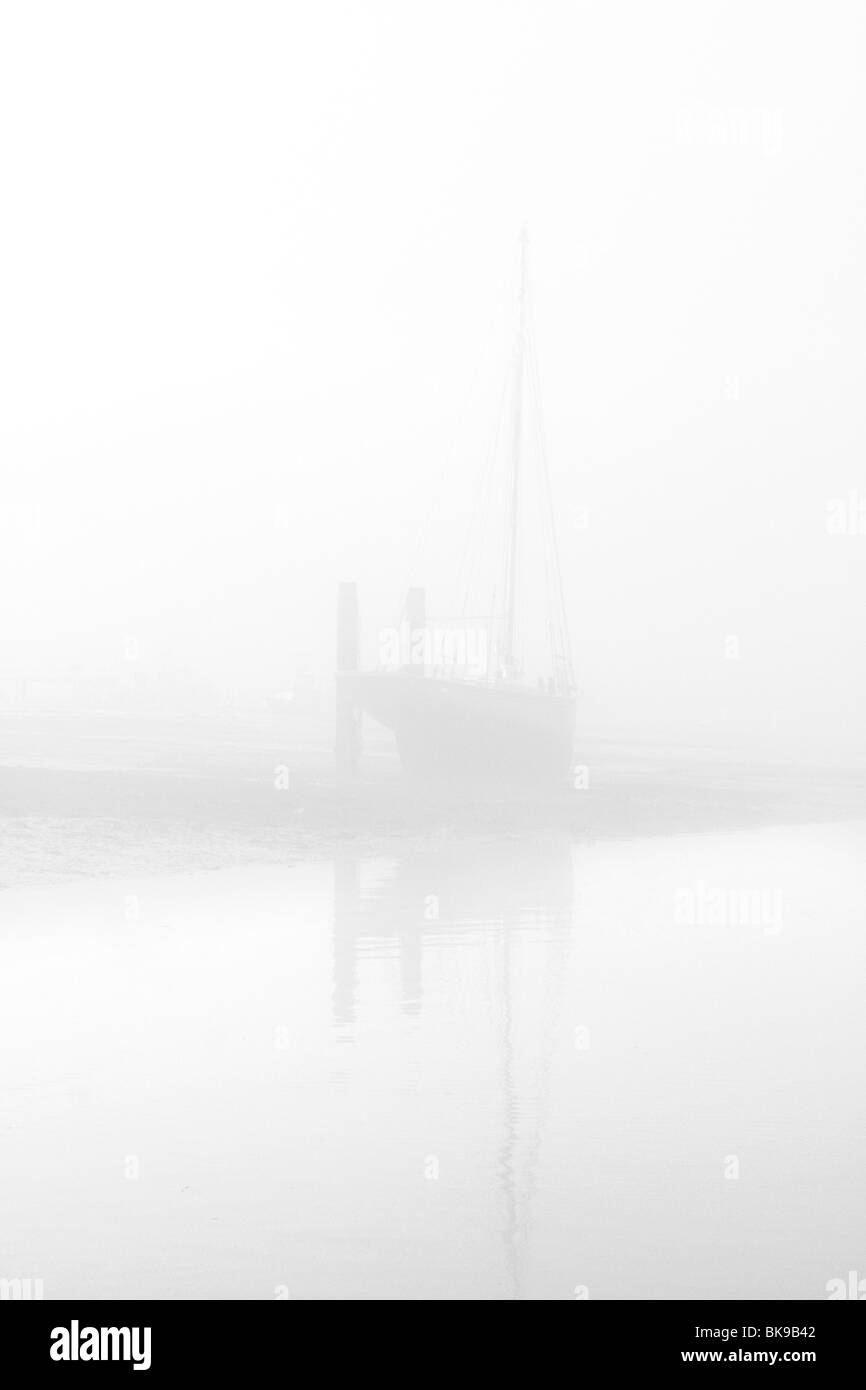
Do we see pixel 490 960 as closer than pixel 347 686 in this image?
Yes

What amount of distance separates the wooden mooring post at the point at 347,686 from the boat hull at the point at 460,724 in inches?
10.8

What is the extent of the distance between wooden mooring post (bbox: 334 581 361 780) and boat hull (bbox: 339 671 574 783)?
27 cm

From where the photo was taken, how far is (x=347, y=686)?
45.7 m

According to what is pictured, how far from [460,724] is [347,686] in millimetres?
3674

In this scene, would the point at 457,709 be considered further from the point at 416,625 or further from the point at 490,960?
the point at 490,960

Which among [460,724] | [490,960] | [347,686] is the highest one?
[347,686]

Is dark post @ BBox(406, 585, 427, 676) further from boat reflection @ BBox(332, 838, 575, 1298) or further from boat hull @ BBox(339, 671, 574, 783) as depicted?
boat reflection @ BBox(332, 838, 575, 1298)

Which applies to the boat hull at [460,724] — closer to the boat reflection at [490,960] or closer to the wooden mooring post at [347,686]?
the wooden mooring post at [347,686]

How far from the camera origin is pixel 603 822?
35.3 m

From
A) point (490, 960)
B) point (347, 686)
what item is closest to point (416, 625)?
point (347, 686)

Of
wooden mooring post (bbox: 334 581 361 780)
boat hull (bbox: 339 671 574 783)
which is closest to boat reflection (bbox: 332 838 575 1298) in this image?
boat hull (bbox: 339 671 574 783)
